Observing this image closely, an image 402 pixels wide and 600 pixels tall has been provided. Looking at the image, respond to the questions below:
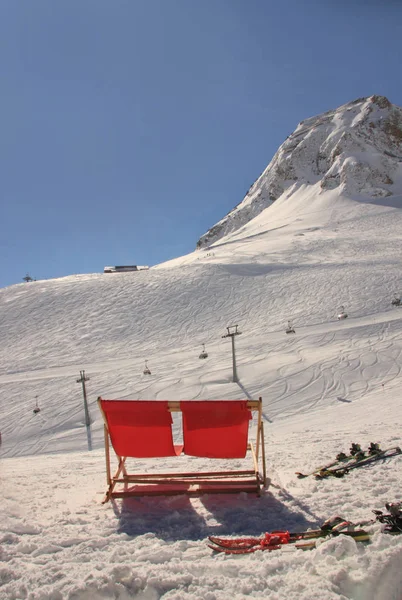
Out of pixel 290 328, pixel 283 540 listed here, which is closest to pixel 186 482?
pixel 283 540

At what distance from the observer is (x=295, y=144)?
14800cm

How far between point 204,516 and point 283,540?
1.19 metres

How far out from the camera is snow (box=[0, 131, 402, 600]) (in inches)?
134

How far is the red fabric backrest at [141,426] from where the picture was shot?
17.9 ft

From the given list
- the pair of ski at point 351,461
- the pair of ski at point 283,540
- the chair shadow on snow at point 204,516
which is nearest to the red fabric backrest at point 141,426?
the chair shadow on snow at point 204,516

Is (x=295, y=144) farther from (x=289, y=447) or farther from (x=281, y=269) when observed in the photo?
(x=289, y=447)

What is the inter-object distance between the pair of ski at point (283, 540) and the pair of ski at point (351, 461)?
199 centimetres

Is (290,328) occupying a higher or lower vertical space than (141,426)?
lower

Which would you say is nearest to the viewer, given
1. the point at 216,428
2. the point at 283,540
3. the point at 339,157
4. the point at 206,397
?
the point at 283,540

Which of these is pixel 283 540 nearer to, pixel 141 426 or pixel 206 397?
pixel 141 426

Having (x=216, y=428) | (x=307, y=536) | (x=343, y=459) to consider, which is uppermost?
(x=216, y=428)

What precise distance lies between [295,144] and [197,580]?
160 meters

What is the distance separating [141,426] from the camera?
18.0 ft

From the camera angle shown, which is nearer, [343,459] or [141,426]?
[141,426]
